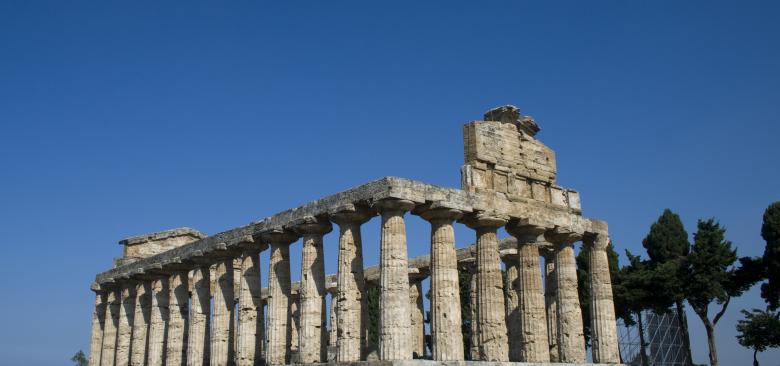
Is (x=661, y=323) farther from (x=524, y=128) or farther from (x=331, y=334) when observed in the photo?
(x=331, y=334)

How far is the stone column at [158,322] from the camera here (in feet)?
116

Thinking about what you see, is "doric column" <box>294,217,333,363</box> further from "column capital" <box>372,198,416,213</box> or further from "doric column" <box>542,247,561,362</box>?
"doric column" <box>542,247,561,362</box>

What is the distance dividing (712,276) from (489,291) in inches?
915

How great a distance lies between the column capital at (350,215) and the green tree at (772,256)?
92.2 feet

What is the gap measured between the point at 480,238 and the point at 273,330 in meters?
8.44

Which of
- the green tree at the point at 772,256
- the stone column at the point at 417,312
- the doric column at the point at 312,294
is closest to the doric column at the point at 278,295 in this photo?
the doric column at the point at 312,294

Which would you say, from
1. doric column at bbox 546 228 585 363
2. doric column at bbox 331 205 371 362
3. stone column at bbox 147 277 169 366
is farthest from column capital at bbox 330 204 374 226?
stone column at bbox 147 277 169 366

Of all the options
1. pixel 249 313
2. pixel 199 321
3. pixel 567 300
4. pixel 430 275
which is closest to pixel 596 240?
pixel 567 300

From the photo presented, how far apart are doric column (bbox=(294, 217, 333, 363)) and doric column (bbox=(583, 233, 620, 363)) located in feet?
33.4

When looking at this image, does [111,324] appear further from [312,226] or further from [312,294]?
[312,226]

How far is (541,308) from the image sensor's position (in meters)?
27.2

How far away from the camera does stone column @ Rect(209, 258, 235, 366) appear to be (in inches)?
1235

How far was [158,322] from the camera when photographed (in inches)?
1419

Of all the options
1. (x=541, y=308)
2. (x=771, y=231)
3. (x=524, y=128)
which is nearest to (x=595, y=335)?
(x=541, y=308)
